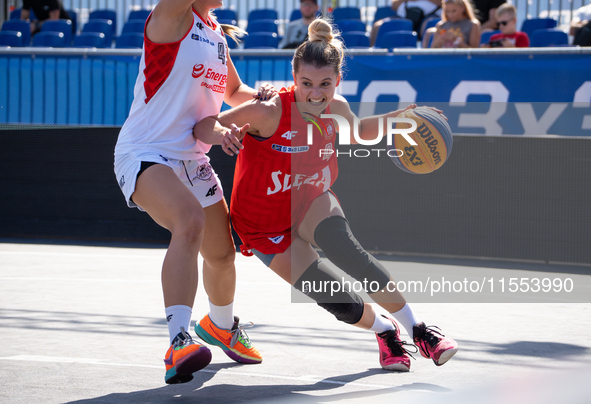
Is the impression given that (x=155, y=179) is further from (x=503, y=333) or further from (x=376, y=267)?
(x=503, y=333)

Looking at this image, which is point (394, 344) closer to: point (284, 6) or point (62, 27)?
point (62, 27)

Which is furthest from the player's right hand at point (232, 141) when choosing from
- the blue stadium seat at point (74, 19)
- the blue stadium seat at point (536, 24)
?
the blue stadium seat at point (74, 19)

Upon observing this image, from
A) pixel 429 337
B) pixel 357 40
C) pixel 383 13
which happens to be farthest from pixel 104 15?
pixel 429 337

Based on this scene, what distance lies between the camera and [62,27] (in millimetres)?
12109

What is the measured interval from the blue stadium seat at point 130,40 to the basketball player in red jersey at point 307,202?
8089 millimetres

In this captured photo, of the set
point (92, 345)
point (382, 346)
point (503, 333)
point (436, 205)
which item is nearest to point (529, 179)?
point (436, 205)

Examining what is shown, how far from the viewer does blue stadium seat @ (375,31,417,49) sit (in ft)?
30.6

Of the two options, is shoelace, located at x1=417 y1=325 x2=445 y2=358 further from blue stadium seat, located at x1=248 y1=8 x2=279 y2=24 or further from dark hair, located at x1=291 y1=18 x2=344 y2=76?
blue stadium seat, located at x1=248 y1=8 x2=279 y2=24

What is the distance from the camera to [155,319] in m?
4.70

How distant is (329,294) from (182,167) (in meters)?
0.94

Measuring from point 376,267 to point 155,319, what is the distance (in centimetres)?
191

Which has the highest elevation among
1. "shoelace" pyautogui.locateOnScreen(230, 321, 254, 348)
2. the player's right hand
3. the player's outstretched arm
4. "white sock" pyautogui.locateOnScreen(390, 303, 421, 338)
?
the player's outstretched arm

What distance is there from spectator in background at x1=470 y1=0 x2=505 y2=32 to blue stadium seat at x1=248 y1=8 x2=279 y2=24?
146 inches

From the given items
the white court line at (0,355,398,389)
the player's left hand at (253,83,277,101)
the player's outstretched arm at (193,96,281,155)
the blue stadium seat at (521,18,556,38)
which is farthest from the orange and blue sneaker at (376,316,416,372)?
the blue stadium seat at (521,18,556,38)
